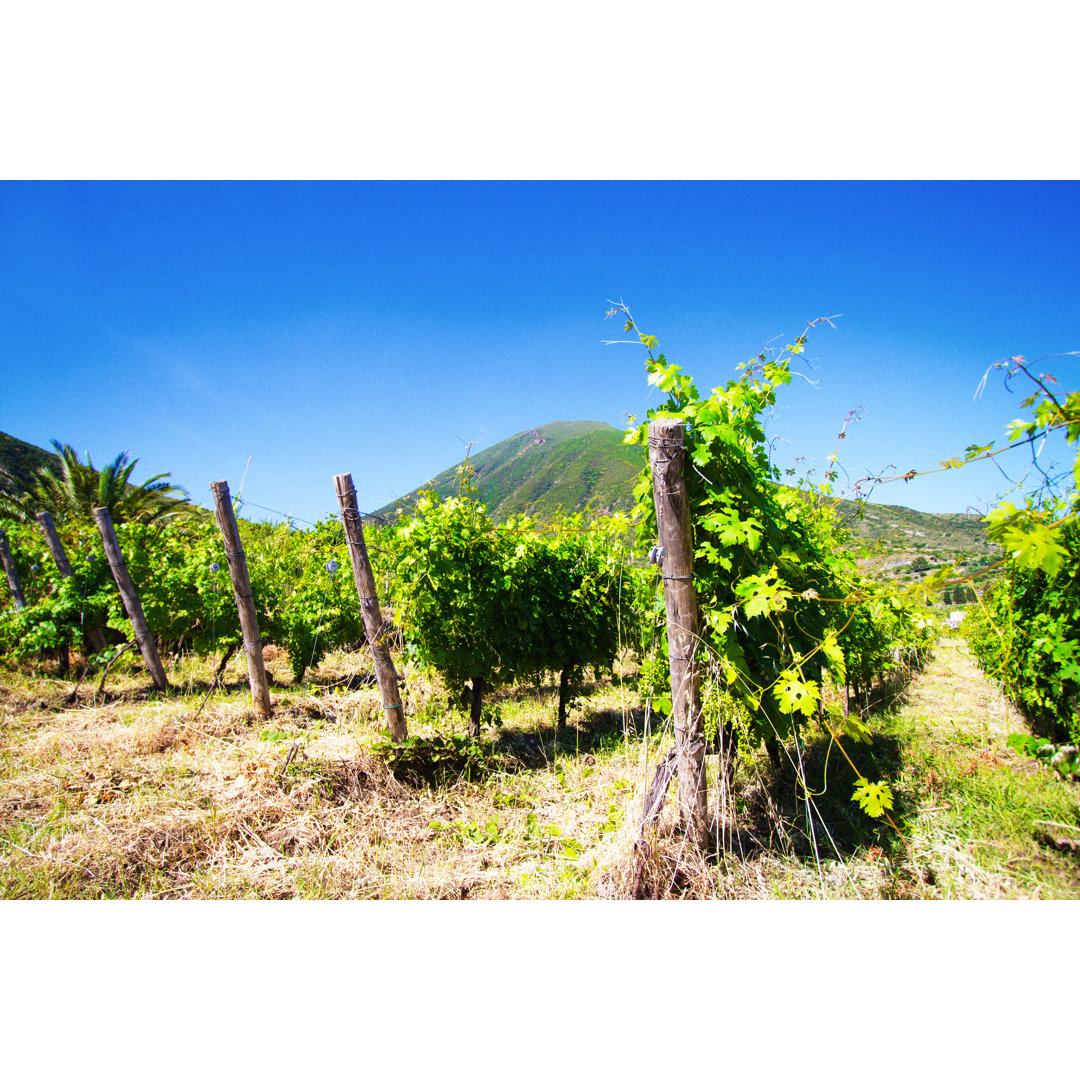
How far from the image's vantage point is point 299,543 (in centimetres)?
1247

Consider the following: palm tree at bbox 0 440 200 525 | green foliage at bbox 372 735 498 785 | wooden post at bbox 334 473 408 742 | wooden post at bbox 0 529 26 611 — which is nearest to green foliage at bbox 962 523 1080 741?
green foliage at bbox 372 735 498 785

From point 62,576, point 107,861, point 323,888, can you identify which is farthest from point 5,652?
point 323,888

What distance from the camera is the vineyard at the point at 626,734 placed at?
2750 mm

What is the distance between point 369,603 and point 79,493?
15.6m

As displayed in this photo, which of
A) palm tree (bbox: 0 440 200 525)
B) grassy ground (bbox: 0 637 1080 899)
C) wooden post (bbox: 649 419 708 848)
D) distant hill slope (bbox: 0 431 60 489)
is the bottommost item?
grassy ground (bbox: 0 637 1080 899)

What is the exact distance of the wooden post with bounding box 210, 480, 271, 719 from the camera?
534cm

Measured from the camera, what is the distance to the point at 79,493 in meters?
14.7

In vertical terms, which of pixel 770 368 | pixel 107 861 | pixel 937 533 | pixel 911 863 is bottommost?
pixel 911 863

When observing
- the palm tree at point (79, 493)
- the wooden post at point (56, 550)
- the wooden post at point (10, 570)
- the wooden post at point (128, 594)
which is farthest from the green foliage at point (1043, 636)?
the palm tree at point (79, 493)

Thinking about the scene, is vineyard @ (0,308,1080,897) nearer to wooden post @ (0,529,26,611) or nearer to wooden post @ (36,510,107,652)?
wooden post @ (36,510,107,652)

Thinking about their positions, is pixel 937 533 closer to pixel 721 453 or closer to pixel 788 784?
pixel 788 784

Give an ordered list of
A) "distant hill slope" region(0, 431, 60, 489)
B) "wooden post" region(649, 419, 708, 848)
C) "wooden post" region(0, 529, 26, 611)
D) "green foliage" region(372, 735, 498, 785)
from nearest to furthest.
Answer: "wooden post" region(649, 419, 708, 848), "green foliage" region(372, 735, 498, 785), "wooden post" region(0, 529, 26, 611), "distant hill slope" region(0, 431, 60, 489)

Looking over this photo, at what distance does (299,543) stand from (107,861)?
9.93 metres

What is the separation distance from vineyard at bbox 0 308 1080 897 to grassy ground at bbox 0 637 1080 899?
2 cm
